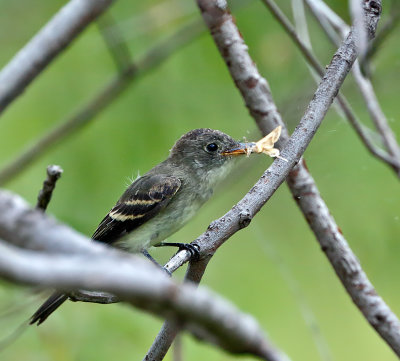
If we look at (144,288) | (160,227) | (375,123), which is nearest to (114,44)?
(160,227)

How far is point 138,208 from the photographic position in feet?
14.3

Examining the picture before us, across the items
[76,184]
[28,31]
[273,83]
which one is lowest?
[273,83]

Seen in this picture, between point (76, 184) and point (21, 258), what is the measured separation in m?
3.79

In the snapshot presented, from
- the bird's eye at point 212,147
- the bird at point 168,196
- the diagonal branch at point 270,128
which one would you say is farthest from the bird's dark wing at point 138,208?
the diagonal branch at point 270,128

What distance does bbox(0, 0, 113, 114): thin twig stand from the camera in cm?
159

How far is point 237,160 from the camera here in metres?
4.71

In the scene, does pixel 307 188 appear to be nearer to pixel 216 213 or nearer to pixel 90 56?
pixel 216 213

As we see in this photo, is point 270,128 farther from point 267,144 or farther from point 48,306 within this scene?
point 48,306

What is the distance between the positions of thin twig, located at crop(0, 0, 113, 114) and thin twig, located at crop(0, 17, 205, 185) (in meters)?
1.79

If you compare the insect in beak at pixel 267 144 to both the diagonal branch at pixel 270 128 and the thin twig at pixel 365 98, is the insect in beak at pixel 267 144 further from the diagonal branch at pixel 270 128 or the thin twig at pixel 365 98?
the thin twig at pixel 365 98

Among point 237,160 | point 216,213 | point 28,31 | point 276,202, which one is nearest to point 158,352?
point 237,160

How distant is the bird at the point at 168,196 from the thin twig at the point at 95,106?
0.67 meters

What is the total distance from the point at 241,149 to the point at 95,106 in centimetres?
102

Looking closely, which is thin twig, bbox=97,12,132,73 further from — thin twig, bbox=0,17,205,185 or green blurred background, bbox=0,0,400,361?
green blurred background, bbox=0,0,400,361
